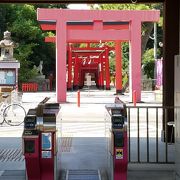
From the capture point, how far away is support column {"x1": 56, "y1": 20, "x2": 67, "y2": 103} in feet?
98.5

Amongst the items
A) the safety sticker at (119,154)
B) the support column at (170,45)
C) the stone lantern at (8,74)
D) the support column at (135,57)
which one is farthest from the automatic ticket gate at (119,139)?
the support column at (135,57)

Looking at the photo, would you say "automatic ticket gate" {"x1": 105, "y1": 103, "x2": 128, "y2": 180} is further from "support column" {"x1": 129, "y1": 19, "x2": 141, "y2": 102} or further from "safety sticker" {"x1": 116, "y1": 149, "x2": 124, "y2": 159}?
"support column" {"x1": 129, "y1": 19, "x2": 141, "y2": 102}

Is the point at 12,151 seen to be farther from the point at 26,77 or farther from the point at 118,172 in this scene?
the point at 26,77

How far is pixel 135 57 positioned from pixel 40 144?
23.7 meters

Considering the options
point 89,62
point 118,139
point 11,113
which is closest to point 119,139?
point 118,139

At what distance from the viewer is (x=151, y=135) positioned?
584 inches

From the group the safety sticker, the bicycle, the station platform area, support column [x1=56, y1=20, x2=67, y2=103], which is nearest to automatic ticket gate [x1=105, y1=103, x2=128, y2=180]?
the safety sticker

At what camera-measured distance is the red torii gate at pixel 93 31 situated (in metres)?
30.1

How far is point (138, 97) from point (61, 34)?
5699mm

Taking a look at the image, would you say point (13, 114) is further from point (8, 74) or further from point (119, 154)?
point (119, 154)

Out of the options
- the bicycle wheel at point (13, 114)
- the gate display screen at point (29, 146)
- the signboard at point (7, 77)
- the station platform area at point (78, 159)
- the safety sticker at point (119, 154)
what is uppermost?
the signboard at point (7, 77)

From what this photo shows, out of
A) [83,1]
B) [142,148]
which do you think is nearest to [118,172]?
[142,148]

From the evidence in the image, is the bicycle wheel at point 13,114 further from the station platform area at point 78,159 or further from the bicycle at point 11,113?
the station platform area at point 78,159

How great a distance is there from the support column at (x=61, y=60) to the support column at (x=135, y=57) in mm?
3861
